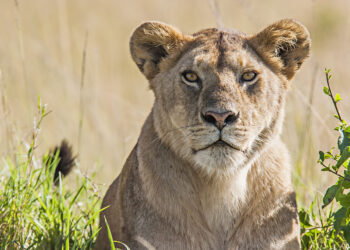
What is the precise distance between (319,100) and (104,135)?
2767 millimetres

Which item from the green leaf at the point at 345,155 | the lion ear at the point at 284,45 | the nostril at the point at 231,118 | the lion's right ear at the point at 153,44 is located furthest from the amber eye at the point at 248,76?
the green leaf at the point at 345,155

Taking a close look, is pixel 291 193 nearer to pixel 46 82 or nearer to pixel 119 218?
pixel 119 218

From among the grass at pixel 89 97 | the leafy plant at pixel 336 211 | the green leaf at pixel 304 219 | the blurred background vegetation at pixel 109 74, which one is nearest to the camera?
the leafy plant at pixel 336 211

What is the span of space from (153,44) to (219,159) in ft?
3.41

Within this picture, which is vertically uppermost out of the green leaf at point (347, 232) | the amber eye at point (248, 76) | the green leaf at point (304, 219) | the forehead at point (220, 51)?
the forehead at point (220, 51)

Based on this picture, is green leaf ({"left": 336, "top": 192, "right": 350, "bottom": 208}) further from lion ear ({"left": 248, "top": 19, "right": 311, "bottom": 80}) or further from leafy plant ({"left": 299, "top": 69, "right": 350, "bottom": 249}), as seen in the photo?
lion ear ({"left": 248, "top": 19, "right": 311, "bottom": 80})

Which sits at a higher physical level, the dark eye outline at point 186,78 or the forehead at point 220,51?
the forehead at point 220,51

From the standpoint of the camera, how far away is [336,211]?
4203 mm

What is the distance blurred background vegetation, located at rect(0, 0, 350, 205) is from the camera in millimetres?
6395

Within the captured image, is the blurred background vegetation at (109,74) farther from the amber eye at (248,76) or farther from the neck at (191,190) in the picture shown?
the amber eye at (248,76)

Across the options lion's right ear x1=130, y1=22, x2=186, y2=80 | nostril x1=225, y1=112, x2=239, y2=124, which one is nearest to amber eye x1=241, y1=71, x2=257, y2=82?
nostril x1=225, y1=112, x2=239, y2=124

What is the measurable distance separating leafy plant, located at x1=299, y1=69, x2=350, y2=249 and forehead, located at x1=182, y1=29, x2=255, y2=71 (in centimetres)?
53

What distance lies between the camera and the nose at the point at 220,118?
144 inches

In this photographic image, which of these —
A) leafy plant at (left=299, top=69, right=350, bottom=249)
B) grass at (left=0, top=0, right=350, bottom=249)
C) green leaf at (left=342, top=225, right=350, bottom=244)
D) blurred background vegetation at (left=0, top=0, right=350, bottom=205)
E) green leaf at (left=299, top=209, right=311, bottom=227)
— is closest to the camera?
leafy plant at (left=299, top=69, right=350, bottom=249)
